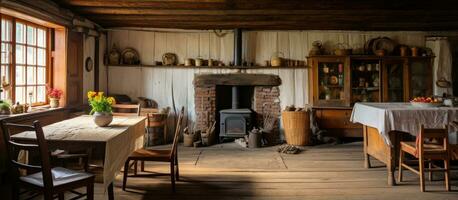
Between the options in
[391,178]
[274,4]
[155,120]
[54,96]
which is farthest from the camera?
[155,120]

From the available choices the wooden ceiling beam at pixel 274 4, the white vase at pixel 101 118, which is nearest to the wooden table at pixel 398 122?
the wooden ceiling beam at pixel 274 4

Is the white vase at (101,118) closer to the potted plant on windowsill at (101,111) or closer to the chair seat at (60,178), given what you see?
the potted plant on windowsill at (101,111)

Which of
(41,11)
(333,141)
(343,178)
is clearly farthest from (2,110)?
(333,141)

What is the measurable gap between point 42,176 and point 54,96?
2818mm

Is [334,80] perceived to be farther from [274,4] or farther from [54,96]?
[54,96]

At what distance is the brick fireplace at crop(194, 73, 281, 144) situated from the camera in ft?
22.5

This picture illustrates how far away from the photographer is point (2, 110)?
12.8 ft

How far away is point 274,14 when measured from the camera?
18.2 ft

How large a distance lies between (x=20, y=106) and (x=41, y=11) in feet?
4.02

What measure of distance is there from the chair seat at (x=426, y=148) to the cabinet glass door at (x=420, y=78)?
3.37m

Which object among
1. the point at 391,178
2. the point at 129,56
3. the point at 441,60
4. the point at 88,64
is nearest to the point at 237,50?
the point at 129,56

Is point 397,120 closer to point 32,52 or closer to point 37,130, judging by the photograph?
point 37,130

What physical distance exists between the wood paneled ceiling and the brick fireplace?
0.97 meters

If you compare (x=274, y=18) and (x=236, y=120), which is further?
(x=236, y=120)
